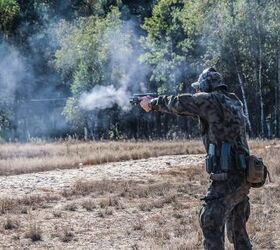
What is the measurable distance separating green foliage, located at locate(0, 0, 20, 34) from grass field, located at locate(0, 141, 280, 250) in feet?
91.8

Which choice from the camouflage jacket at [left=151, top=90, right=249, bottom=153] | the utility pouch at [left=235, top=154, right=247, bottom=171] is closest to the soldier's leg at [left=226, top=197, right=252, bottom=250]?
the utility pouch at [left=235, top=154, right=247, bottom=171]

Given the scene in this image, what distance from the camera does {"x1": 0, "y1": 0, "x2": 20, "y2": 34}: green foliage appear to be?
38.3m

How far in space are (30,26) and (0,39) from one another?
256cm

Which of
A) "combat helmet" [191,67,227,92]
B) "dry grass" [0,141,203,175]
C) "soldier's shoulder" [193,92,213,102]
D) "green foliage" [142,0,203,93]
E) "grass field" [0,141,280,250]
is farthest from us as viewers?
"green foliage" [142,0,203,93]

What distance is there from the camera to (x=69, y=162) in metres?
15.7

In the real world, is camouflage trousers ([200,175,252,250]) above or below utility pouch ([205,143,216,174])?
below

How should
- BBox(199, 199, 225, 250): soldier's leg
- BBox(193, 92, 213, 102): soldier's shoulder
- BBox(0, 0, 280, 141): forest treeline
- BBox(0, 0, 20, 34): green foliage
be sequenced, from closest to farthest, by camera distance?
BBox(199, 199, 225, 250): soldier's leg
BBox(193, 92, 213, 102): soldier's shoulder
BBox(0, 0, 280, 141): forest treeline
BBox(0, 0, 20, 34): green foliage

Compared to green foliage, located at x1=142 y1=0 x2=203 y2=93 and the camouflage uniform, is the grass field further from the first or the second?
green foliage, located at x1=142 y1=0 x2=203 y2=93

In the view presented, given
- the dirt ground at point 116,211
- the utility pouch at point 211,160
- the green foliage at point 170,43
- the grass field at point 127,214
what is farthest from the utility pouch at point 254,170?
the green foliage at point 170,43

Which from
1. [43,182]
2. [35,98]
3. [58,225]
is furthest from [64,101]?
[58,225]

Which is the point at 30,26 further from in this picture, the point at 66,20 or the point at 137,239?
the point at 137,239

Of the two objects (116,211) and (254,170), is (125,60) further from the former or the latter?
(254,170)

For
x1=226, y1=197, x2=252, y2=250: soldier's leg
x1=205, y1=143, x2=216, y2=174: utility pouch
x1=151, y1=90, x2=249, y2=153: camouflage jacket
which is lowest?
x1=226, y1=197, x2=252, y2=250: soldier's leg

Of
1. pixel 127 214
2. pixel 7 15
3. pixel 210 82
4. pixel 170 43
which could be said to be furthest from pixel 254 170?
pixel 7 15
